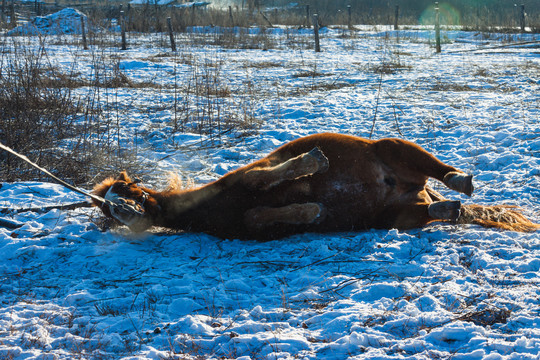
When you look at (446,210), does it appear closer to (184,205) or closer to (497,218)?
(497,218)

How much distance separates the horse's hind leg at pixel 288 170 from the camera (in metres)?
3.77

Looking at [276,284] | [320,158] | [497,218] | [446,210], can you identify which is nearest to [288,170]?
[320,158]

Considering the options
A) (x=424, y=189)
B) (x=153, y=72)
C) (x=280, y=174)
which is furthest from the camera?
(x=153, y=72)

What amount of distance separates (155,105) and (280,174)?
6758mm

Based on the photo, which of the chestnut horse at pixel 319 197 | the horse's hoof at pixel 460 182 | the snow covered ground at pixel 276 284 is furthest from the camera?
the chestnut horse at pixel 319 197

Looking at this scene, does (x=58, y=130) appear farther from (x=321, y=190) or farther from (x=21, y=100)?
(x=321, y=190)

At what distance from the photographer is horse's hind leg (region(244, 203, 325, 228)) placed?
3824 millimetres

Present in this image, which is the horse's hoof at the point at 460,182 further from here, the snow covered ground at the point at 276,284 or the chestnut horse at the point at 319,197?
the snow covered ground at the point at 276,284

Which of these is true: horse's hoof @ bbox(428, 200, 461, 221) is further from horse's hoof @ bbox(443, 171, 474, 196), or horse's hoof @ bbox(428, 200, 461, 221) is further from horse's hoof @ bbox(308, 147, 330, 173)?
horse's hoof @ bbox(308, 147, 330, 173)

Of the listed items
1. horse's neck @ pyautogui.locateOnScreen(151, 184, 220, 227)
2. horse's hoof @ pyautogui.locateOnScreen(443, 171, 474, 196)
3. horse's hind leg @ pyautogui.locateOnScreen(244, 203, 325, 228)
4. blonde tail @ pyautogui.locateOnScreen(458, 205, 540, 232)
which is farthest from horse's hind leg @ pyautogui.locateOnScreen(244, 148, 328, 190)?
blonde tail @ pyautogui.locateOnScreen(458, 205, 540, 232)

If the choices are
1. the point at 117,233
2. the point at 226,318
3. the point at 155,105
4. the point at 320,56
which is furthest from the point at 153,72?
the point at 226,318

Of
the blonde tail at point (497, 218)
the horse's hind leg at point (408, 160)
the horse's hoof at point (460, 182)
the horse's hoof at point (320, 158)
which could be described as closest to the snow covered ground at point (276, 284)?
the blonde tail at point (497, 218)

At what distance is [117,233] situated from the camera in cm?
438

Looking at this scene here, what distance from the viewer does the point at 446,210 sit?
149 inches
